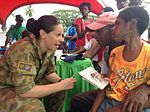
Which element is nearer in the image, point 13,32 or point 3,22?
point 13,32

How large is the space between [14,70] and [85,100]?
0.71m

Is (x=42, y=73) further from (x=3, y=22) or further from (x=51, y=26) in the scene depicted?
(x=3, y=22)

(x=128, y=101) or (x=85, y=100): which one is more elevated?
(x=128, y=101)

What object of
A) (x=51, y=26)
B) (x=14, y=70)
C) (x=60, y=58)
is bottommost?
(x=60, y=58)

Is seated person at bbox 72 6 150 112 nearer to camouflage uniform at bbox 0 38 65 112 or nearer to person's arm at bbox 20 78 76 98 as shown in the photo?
person's arm at bbox 20 78 76 98

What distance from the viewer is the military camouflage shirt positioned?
1.90 meters

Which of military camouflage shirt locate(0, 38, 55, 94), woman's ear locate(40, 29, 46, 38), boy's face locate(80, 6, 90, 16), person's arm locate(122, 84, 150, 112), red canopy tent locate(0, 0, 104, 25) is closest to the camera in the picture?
person's arm locate(122, 84, 150, 112)

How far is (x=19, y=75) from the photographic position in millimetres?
1886

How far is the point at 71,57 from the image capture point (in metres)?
2.95

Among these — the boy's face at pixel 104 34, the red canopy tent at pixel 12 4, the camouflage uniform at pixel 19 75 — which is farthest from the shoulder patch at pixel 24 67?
the red canopy tent at pixel 12 4

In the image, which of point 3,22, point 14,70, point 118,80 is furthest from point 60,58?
point 3,22

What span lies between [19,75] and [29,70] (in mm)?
82

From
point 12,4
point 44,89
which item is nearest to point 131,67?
point 44,89

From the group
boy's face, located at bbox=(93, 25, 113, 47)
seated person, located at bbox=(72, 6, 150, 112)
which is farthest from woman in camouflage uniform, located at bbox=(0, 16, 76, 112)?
seated person, located at bbox=(72, 6, 150, 112)
